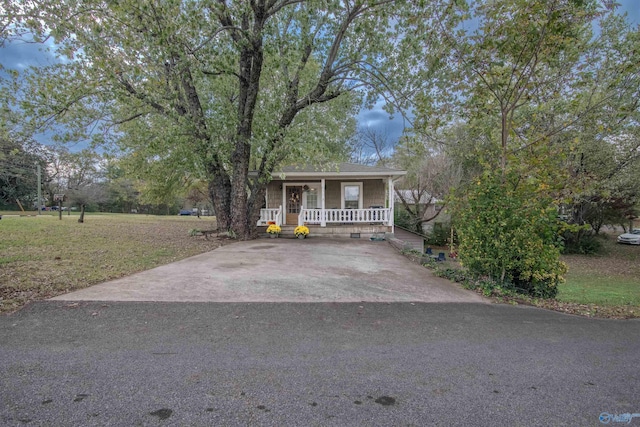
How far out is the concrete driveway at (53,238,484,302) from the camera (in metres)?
4.72

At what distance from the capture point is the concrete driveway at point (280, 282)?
4.72 meters

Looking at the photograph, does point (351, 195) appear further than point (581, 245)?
No

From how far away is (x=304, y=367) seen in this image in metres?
2.67

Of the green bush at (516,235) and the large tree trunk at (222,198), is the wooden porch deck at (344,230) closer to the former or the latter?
the large tree trunk at (222,198)

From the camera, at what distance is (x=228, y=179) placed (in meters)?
12.4

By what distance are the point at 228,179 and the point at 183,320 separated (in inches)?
367

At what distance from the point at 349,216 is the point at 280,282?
9024 millimetres

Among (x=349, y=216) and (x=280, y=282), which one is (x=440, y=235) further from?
(x=280, y=282)

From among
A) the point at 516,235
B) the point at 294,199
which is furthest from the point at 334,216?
the point at 516,235

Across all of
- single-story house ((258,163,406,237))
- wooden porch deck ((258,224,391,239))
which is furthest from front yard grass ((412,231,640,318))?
single-story house ((258,163,406,237))

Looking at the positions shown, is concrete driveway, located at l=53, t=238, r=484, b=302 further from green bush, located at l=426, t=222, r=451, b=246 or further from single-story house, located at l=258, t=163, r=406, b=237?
green bush, located at l=426, t=222, r=451, b=246

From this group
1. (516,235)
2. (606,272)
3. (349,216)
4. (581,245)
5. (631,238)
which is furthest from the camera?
(631,238)

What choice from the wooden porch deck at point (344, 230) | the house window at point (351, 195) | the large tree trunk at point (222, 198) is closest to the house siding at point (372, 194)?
the house window at point (351, 195)

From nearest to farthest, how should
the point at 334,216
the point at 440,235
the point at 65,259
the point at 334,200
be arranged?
1. the point at 65,259
2. the point at 334,216
3. the point at 334,200
4. the point at 440,235
